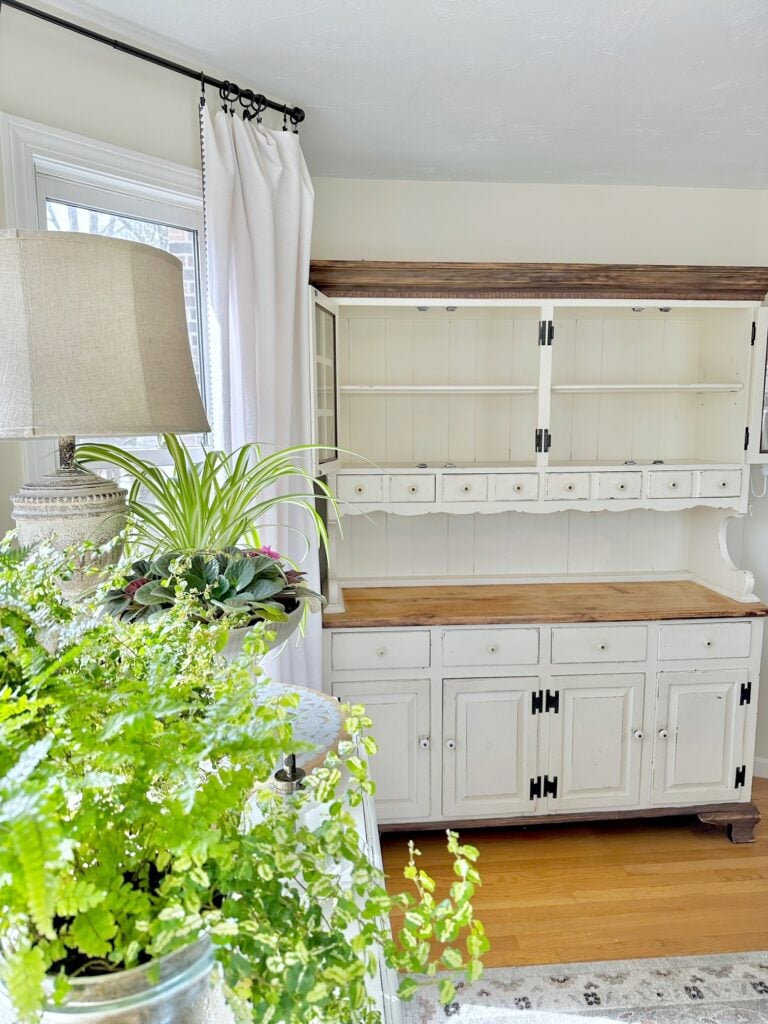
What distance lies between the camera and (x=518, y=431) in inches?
111

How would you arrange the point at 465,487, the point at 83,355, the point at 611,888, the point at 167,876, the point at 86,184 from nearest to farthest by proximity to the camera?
the point at 167,876, the point at 83,355, the point at 86,184, the point at 611,888, the point at 465,487

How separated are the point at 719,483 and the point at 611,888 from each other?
151 centimetres

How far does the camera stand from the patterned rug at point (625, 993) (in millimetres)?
1786

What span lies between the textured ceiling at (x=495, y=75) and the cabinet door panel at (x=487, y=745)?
1898mm

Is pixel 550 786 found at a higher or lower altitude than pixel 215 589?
lower

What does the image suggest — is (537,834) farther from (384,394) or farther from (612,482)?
(384,394)

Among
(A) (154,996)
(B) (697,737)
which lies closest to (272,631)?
(A) (154,996)

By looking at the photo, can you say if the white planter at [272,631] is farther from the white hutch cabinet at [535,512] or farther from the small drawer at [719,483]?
the small drawer at [719,483]

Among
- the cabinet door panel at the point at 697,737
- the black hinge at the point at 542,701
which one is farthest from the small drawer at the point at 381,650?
the cabinet door panel at the point at 697,737

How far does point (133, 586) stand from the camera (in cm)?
109

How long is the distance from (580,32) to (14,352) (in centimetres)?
163

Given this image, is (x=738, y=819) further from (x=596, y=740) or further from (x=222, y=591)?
→ (x=222, y=591)

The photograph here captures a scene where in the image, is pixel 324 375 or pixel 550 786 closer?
pixel 324 375

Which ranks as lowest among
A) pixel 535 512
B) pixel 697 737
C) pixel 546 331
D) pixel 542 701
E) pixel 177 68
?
pixel 697 737
